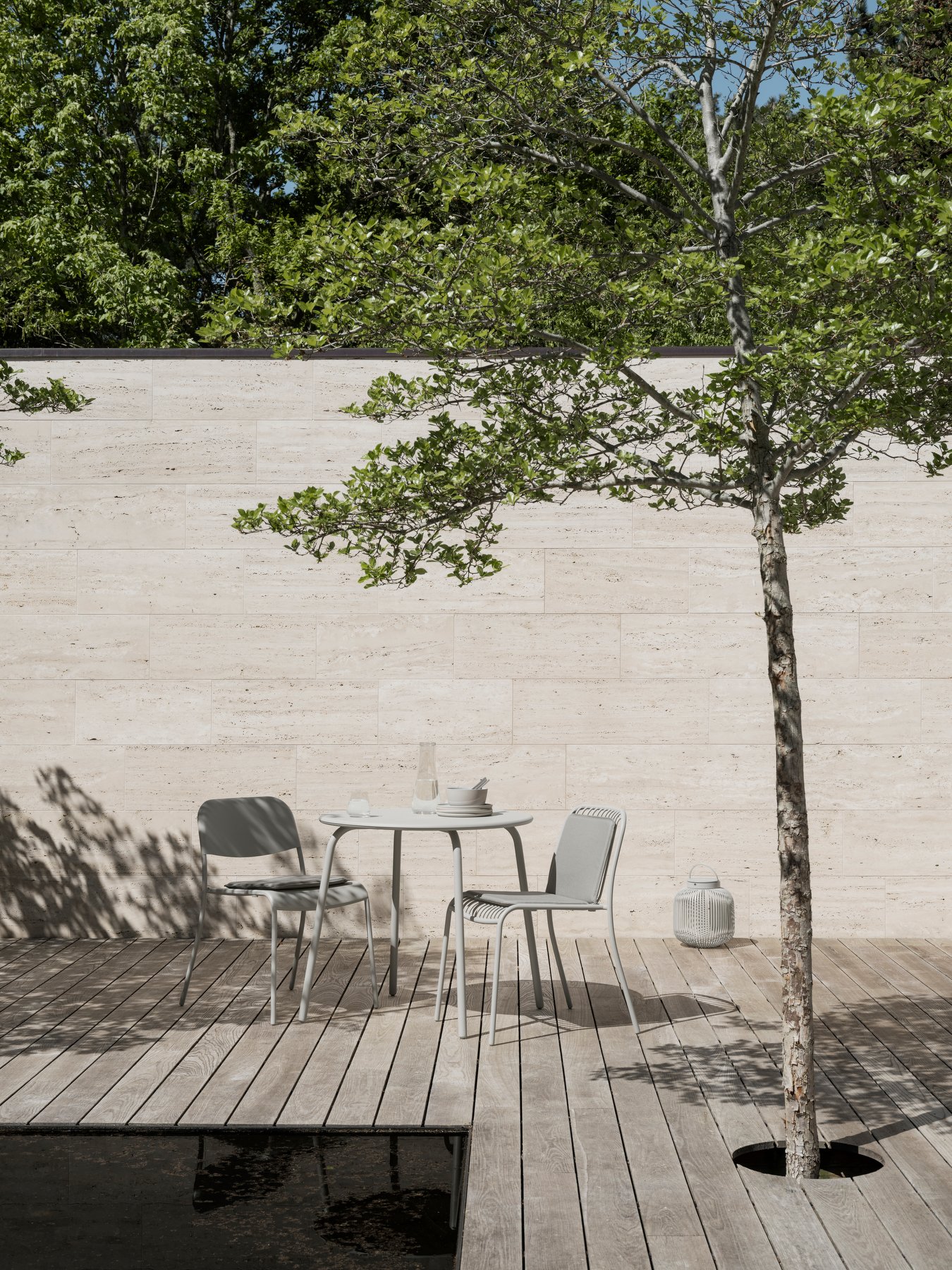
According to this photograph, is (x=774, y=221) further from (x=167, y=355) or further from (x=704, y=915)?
(x=167, y=355)

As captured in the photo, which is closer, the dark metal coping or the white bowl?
the white bowl

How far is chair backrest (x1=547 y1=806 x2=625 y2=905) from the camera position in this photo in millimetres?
4445

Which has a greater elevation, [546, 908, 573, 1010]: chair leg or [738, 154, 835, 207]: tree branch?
[738, 154, 835, 207]: tree branch

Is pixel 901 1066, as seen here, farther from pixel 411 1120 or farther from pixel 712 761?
pixel 712 761

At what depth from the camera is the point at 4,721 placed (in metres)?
6.23

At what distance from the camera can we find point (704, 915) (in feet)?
19.1

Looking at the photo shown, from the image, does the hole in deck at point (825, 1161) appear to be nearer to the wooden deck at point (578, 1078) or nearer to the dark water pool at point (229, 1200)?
the wooden deck at point (578, 1078)

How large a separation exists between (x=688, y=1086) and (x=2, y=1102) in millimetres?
1949

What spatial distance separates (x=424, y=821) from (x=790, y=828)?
1706 millimetres

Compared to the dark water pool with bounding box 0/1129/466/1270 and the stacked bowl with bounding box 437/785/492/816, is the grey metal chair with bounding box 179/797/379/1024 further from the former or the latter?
the dark water pool with bounding box 0/1129/466/1270

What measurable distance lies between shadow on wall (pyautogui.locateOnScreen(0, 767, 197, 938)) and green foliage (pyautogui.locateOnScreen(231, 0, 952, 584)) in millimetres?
3183

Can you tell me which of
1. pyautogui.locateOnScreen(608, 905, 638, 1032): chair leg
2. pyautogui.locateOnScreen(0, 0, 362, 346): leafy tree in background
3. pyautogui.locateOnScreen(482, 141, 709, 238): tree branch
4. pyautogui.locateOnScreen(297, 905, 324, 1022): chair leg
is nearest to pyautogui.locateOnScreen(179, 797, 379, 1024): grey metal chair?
pyautogui.locateOnScreen(297, 905, 324, 1022): chair leg

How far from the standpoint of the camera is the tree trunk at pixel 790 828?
126 inches

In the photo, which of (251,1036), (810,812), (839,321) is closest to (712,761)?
(810,812)
